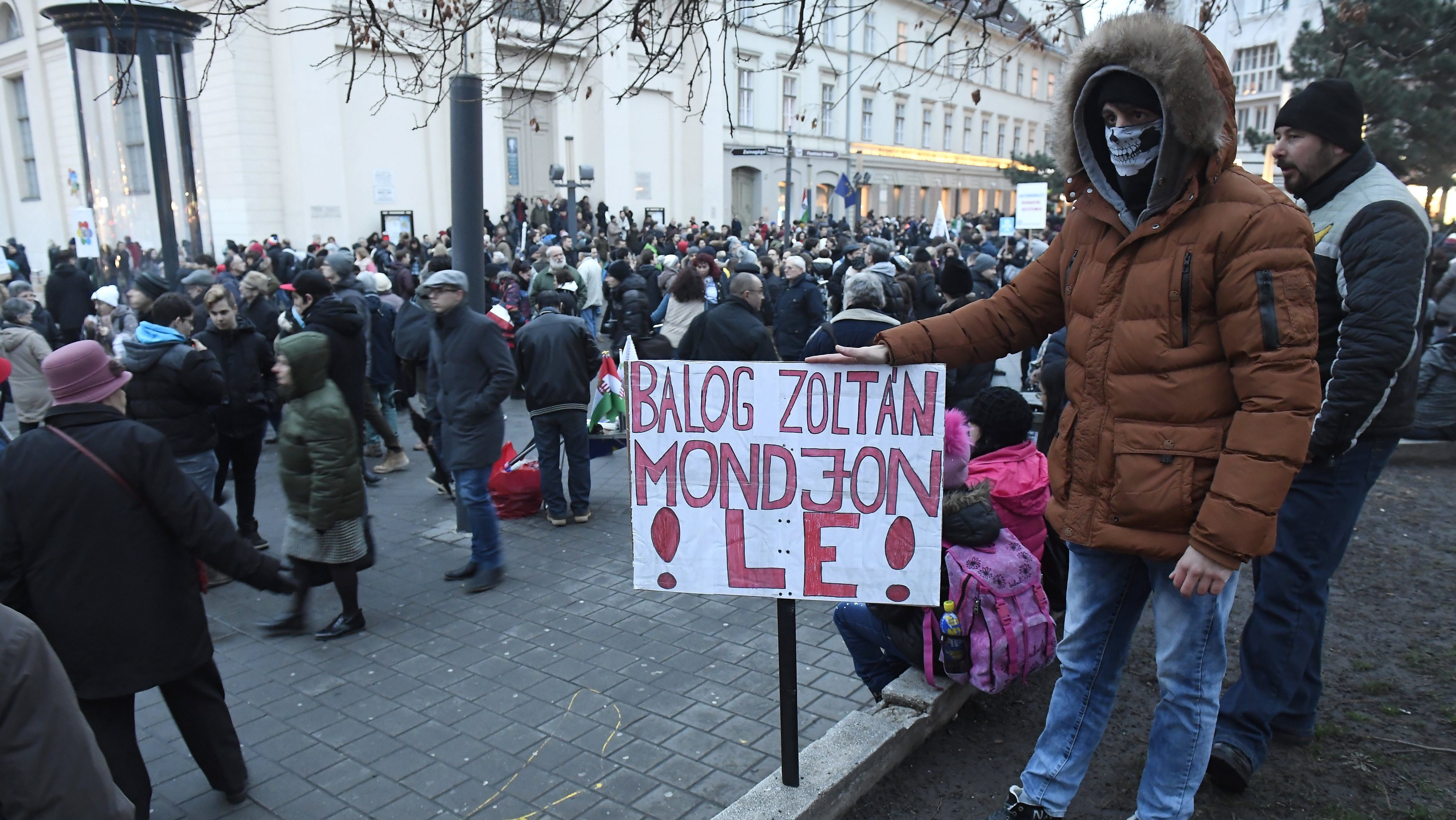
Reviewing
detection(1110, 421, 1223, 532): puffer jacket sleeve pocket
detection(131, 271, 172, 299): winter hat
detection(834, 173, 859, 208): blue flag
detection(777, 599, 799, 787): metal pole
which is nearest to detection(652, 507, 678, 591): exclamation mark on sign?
detection(777, 599, 799, 787): metal pole

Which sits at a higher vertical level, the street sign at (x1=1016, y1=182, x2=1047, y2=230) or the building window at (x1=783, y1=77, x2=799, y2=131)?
the building window at (x1=783, y1=77, x2=799, y2=131)

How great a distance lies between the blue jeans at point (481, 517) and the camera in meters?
5.70

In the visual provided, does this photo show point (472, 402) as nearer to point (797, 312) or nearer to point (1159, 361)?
point (1159, 361)

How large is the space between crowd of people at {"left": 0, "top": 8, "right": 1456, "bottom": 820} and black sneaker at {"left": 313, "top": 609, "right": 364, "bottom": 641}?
0.14ft

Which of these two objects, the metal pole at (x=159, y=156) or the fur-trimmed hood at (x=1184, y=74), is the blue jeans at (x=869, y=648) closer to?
the fur-trimmed hood at (x=1184, y=74)

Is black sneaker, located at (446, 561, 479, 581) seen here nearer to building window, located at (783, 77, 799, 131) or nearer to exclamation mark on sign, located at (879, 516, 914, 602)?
exclamation mark on sign, located at (879, 516, 914, 602)

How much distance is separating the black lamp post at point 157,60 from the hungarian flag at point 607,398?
4838 millimetres

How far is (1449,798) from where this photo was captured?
313cm

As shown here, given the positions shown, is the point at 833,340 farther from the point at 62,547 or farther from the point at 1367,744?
the point at 62,547

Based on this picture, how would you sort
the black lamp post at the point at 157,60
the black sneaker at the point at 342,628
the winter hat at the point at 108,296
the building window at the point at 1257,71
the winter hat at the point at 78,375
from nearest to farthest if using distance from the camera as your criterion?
the winter hat at the point at 78,375, the black sneaker at the point at 342,628, the black lamp post at the point at 157,60, the winter hat at the point at 108,296, the building window at the point at 1257,71

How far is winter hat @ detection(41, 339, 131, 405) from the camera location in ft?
10.3

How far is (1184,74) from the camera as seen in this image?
2.18 meters

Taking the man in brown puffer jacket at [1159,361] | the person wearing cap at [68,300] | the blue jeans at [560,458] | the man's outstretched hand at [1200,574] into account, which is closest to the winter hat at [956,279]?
the blue jeans at [560,458]

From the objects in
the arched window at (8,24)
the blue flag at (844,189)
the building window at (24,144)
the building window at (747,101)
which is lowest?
the blue flag at (844,189)
